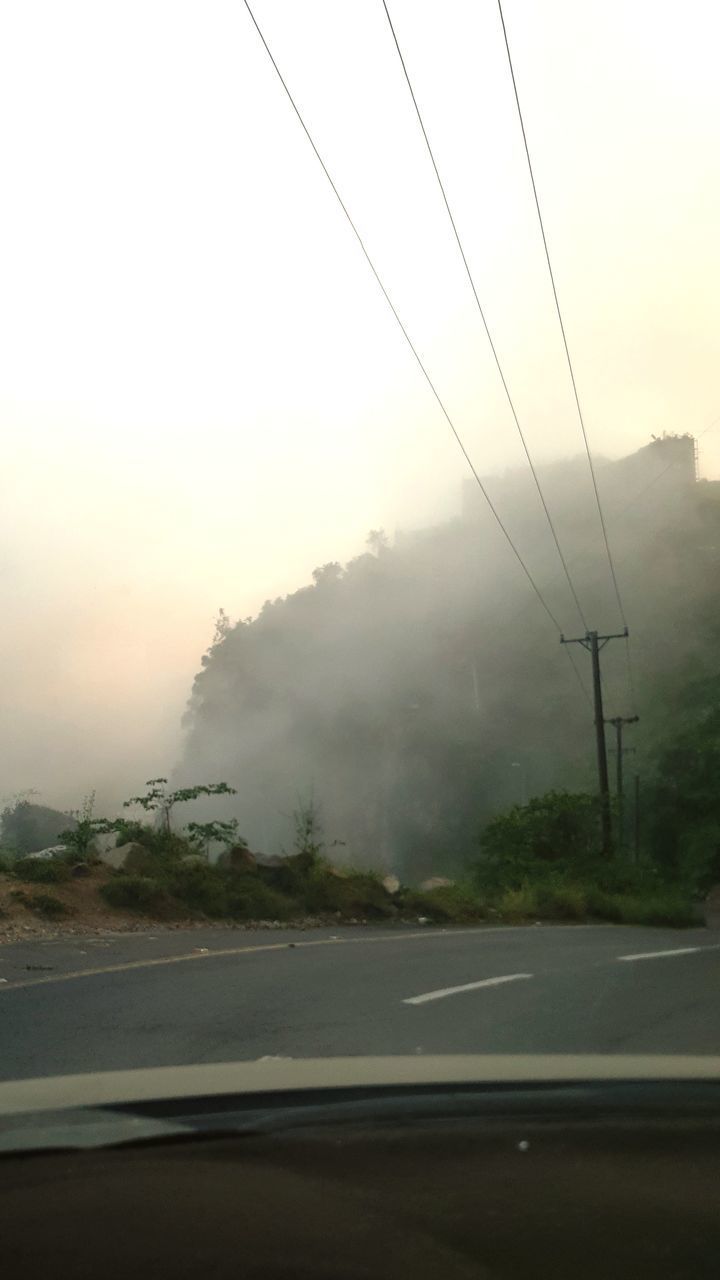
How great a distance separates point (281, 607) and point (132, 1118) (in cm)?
10412

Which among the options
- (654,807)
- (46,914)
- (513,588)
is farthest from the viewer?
(513,588)

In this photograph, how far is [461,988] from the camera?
8938 mm

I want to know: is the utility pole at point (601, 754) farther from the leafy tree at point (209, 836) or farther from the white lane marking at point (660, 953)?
the white lane marking at point (660, 953)

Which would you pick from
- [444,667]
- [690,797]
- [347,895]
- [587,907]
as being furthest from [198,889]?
[444,667]

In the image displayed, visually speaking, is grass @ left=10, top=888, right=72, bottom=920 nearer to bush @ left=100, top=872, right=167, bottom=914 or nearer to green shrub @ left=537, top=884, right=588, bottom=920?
bush @ left=100, top=872, right=167, bottom=914

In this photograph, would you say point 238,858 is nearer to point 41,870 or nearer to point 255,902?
point 255,902

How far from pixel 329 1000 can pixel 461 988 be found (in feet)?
4.43

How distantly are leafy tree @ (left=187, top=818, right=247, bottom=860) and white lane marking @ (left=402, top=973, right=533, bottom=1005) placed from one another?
29.8 ft

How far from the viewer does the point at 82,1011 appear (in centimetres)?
742

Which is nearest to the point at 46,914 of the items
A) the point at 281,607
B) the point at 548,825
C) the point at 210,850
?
the point at 210,850

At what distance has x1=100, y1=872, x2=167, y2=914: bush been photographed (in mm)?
14938

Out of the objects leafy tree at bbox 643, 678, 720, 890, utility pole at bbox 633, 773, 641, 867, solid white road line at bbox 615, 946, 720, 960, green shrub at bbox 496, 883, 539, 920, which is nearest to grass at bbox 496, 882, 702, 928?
green shrub at bbox 496, 883, 539, 920

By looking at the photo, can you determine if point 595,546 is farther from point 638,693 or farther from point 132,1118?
point 132,1118

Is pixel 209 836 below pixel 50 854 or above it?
above
